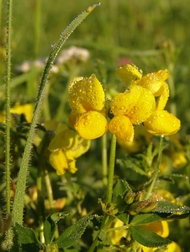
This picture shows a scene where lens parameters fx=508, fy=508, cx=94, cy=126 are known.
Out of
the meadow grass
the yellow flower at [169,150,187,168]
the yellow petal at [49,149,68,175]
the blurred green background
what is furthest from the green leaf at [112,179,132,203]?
the blurred green background

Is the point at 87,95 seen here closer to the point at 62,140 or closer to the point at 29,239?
the point at 62,140

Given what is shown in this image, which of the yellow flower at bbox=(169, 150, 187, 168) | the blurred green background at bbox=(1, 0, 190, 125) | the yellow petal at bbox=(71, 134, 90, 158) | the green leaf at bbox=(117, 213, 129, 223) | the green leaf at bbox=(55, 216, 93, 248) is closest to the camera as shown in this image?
the green leaf at bbox=(55, 216, 93, 248)

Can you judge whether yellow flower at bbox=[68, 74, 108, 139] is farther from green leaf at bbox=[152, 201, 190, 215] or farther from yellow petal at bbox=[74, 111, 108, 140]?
green leaf at bbox=[152, 201, 190, 215]

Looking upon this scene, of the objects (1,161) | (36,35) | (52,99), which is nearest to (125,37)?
(52,99)

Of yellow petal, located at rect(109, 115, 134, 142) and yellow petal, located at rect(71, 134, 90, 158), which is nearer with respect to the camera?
yellow petal, located at rect(109, 115, 134, 142)

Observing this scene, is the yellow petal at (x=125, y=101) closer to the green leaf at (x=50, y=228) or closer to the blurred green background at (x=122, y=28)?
the green leaf at (x=50, y=228)

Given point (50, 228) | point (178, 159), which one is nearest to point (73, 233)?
point (50, 228)

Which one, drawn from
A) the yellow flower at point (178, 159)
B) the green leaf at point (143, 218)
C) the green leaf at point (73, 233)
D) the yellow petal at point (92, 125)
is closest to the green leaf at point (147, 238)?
the green leaf at point (143, 218)
